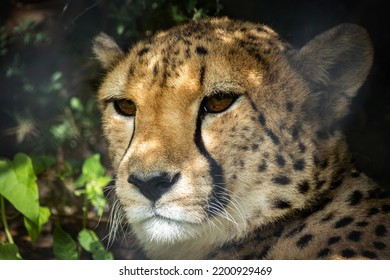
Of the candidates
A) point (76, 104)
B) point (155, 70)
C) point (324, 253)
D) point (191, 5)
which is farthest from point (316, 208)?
point (76, 104)

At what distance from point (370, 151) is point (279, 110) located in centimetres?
74

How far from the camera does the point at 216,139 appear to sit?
203 cm

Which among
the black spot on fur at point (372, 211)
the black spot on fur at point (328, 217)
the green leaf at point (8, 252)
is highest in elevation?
the black spot on fur at point (372, 211)

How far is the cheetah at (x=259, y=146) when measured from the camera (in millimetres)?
1976

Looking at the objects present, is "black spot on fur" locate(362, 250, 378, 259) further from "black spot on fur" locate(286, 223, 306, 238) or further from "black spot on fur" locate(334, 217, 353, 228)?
"black spot on fur" locate(286, 223, 306, 238)

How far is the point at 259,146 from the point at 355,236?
0.39 m

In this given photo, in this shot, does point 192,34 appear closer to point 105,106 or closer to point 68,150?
point 105,106

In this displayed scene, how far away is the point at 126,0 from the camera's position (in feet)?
9.53

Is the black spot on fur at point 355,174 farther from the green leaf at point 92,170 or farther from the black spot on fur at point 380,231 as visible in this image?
the green leaf at point 92,170

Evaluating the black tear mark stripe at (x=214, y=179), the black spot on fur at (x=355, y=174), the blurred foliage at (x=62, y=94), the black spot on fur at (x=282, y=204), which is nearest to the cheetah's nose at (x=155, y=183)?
the black tear mark stripe at (x=214, y=179)

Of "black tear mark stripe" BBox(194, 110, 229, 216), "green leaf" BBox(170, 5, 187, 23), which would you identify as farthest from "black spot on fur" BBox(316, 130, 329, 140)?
"green leaf" BBox(170, 5, 187, 23)

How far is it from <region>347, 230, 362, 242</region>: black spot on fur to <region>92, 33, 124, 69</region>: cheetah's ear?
1.01m

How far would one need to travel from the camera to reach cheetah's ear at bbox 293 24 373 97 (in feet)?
6.73

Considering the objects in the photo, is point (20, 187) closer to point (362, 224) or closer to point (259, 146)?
point (259, 146)
